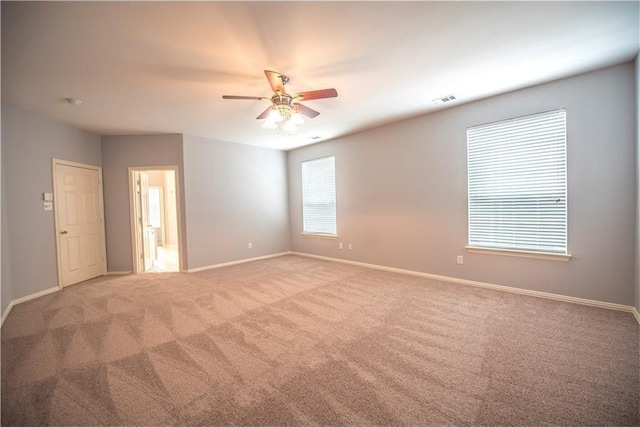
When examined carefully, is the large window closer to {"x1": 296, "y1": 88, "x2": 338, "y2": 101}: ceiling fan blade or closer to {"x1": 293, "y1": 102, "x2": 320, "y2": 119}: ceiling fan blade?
{"x1": 293, "y1": 102, "x2": 320, "y2": 119}: ceiling fan blade

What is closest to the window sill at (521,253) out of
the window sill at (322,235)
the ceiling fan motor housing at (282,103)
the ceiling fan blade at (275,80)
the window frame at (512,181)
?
the window frame at (512,181)

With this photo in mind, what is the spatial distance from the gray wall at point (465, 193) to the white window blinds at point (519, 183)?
0.11m

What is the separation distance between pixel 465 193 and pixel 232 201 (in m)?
4.60

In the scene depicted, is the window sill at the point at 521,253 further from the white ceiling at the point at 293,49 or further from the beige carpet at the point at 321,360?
the white ceiling at the point at 293,49

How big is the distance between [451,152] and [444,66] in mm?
1574

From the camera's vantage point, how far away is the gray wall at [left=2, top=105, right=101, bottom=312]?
3445mm

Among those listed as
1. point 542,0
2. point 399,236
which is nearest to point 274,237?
point 399,236

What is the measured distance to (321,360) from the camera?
214 cm

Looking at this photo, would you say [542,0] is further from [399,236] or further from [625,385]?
[399,236]

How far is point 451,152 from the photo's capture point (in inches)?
159

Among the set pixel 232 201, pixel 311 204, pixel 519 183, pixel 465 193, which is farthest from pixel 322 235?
pixel 519 183

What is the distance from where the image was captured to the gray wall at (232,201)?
17.3 feet

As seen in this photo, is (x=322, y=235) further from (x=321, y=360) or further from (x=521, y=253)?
(x=321, y=360)

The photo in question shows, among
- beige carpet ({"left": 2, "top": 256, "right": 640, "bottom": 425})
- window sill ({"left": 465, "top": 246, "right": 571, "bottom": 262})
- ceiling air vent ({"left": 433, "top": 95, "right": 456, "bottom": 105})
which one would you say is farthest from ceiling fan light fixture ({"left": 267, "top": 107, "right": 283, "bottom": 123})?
window sill ({"left": 465, "top": 246, "right": 571, "bottom": 262})
